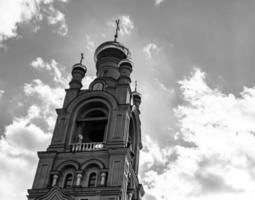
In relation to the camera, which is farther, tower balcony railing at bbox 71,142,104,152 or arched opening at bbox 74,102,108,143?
arched opening at bbox 74,102,108,143

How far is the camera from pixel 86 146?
3247 cm

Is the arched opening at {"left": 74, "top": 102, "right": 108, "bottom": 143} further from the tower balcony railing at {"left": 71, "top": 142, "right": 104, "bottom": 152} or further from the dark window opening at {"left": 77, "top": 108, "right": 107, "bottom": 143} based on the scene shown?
the tower balcony railing at {"left": 71, "top": 142, "right": 104, "bottom": 152}

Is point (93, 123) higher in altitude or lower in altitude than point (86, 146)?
higher

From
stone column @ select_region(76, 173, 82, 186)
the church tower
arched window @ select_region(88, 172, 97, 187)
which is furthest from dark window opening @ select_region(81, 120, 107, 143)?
stone column @ select_region(76, 173, 82, 186)

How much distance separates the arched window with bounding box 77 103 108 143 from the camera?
114 ft

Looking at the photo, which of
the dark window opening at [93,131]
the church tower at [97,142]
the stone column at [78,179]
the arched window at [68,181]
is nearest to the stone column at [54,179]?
the church tower at [97,142]

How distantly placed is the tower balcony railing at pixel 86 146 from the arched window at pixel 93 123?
1.71 meters

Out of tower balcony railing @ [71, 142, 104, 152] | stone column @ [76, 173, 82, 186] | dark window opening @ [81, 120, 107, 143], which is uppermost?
dark window opening @ [81, 120, 107, 143]

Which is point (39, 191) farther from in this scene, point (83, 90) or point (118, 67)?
point (118, 67)

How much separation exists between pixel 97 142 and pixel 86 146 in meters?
1.03

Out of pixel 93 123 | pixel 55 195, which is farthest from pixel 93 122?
pixel 55 195

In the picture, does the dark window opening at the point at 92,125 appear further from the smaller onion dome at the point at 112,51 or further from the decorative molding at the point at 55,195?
the smaller onion dome at the point at 112,51

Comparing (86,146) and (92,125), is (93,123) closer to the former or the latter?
(92,125)

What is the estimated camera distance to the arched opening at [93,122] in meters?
34.9
